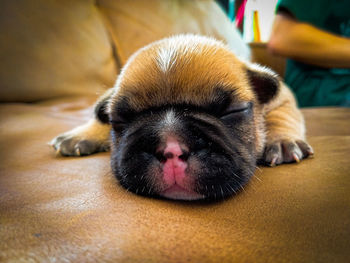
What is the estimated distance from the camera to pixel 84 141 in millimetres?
1356

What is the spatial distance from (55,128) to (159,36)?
4.40 feet

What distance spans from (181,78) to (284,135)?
56 centimetres

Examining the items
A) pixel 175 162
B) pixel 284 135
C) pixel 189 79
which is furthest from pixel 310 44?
pixel 175 162

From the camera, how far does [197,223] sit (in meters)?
0.61

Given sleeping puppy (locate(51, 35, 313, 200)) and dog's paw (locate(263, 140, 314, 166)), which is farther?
dog's paw (locate(263, 140, 314, 166))

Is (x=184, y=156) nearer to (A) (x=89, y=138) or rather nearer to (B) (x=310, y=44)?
(A) (x=89, y=138)

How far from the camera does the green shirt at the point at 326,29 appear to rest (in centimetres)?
228

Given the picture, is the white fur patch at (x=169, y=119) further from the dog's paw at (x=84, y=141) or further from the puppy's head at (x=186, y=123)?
the dog's paw at (x=84, y=141)

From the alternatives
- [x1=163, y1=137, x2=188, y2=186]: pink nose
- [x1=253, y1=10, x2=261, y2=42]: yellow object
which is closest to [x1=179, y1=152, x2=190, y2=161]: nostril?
[x1=163, y1=137, x2=188, y2=186]: pink nose

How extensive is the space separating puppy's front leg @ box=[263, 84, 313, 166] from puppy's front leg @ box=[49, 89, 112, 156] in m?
0.80

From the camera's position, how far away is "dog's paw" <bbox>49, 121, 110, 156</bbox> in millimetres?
1278

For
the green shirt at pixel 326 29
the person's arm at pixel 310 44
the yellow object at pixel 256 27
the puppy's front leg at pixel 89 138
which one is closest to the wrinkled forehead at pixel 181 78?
the puppy's front leg at pixel 89 138

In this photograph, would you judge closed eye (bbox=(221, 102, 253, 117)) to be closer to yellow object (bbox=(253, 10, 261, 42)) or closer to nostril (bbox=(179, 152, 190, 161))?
nostril (bbox=(179, 152, 190, 161))

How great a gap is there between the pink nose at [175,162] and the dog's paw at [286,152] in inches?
16.0
